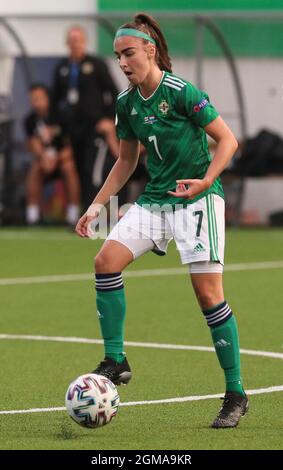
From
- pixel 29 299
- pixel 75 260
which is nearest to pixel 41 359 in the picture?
pixel 29 299

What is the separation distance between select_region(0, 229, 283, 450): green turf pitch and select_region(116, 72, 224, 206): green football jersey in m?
1.24

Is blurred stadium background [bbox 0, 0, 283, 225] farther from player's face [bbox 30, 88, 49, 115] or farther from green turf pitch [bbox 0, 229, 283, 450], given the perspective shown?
green turf pitch [bbox 0, 229, 283, 450]

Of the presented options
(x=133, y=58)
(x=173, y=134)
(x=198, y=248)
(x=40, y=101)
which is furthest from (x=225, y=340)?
(x=40, y=101)

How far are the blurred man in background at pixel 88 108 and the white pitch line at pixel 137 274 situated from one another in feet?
12.7

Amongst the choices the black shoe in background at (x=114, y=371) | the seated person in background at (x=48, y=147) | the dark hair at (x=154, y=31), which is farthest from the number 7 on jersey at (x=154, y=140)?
the seated person in background at (x=48, y=147)

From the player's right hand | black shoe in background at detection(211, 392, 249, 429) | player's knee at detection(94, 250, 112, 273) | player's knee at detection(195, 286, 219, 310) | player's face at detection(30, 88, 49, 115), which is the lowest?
player's face at detection(30, 88, 49, 115)

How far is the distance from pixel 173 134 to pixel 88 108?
12310 mm

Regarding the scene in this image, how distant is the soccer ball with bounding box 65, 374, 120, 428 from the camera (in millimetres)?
7035

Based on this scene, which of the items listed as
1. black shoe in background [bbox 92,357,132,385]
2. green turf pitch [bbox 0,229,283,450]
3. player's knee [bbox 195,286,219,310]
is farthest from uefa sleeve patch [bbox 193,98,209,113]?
green turf pitch [bbox 0,229,283,450]

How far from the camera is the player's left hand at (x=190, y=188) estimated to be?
7117 millimetres

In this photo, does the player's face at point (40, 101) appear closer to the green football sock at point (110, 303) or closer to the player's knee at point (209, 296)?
the green football sock at point (110, 303)

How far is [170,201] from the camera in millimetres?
7574

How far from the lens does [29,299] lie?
516 inches
